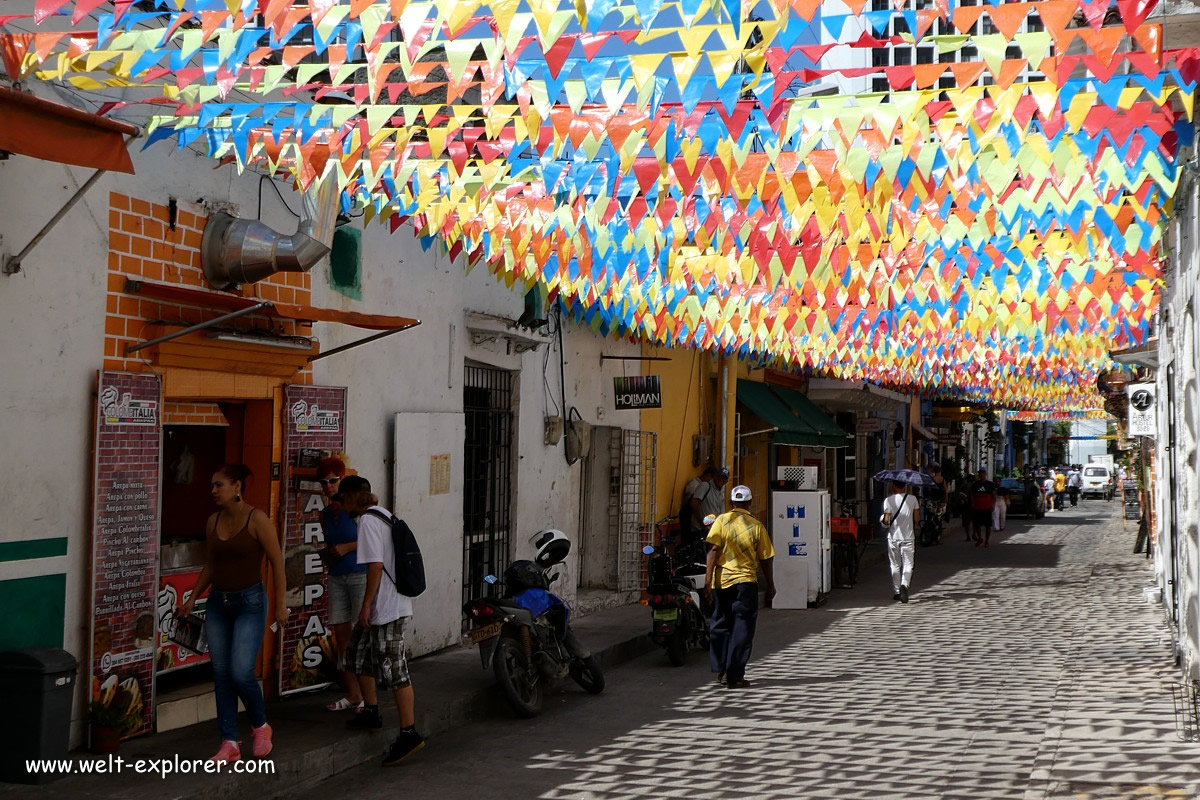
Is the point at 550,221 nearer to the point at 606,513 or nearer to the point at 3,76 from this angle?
the point at 3,76

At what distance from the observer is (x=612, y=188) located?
23.2ft

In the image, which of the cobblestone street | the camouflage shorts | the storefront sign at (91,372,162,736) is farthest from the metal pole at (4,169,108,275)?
the cobblestone street

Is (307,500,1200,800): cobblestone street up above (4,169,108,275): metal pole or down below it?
below

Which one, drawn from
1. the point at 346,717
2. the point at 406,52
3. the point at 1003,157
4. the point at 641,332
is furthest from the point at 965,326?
the point at 406,52

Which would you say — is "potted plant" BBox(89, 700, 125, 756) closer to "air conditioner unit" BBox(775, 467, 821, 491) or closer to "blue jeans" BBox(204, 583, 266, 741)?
"blue jeans" BBox(204, 583, 266, 741)

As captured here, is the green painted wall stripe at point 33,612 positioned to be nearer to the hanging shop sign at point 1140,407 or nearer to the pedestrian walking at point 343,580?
the pedestrian walking at point 343,580

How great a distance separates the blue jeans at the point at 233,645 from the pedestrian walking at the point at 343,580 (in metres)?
1.27

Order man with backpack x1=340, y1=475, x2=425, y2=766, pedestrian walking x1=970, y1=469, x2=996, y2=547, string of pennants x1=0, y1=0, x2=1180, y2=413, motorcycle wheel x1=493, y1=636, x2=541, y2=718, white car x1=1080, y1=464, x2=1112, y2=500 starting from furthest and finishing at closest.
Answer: white car x1=1080, y1=464, x2=1112, y2=500
pedestrian walking x1=970, y1=469, x2=996, y2=547
motorcycle wheel x1=493, y1=636, x2=541, y2=718
man with backpack x1=340, y1=475, x2=425, y2=766
string of pennants x1=0, y1=0, x2=1180, y2=413

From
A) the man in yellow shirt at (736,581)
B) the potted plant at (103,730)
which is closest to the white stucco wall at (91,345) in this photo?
the potted plant at (103,730)

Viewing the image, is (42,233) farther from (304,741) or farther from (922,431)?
(922,431)

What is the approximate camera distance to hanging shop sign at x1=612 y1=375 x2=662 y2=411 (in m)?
15.0

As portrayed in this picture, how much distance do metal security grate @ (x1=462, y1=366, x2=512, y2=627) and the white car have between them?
5294cm

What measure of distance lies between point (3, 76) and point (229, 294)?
2.09 m

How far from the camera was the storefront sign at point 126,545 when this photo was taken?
270 inches
